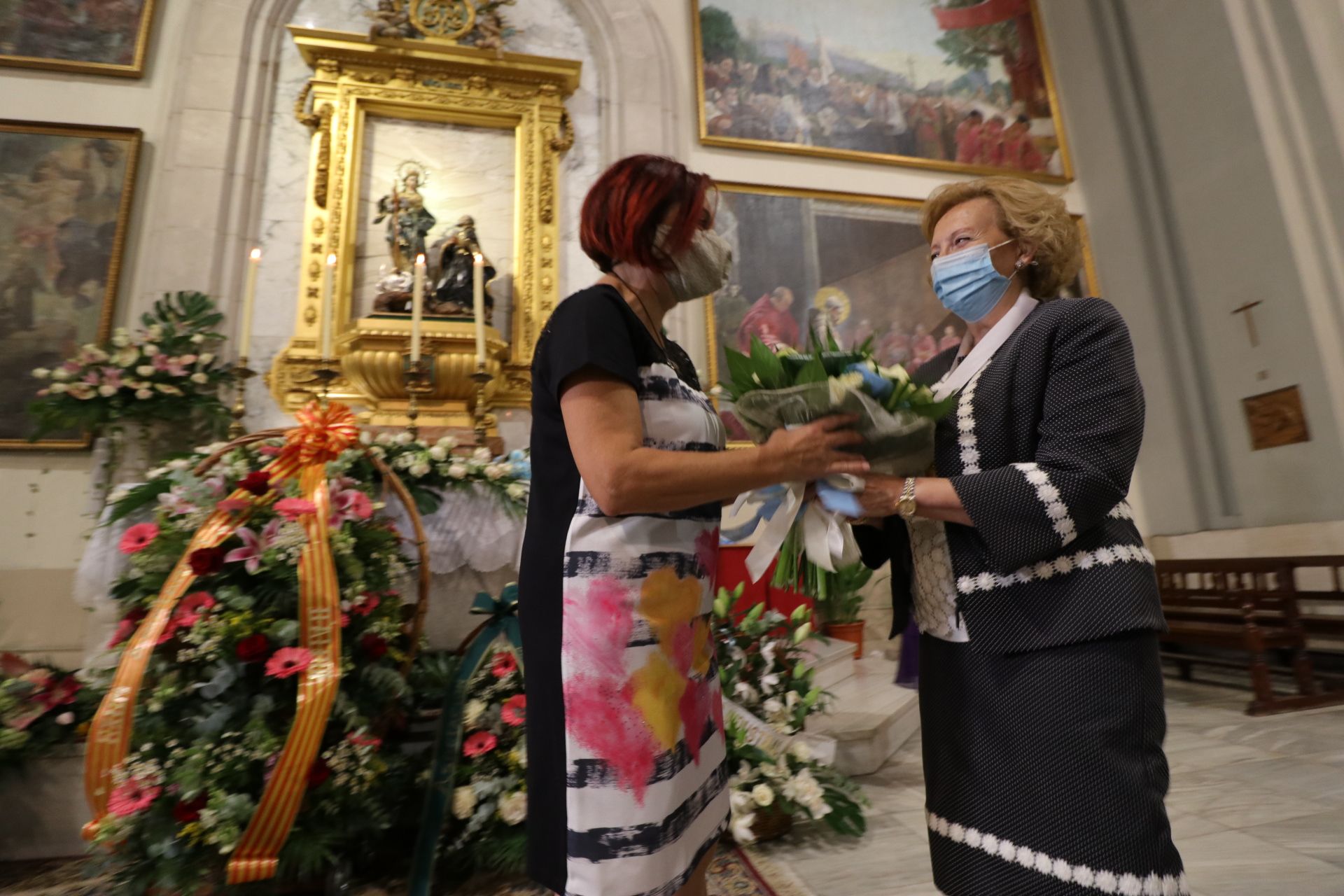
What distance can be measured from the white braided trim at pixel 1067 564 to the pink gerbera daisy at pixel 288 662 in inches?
63.3

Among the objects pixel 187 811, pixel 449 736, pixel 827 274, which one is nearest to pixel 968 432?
pixel 449 736

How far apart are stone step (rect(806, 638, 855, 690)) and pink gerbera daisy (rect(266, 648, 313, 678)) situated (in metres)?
2.57

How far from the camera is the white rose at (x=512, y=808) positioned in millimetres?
2043

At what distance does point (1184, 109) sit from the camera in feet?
19.7

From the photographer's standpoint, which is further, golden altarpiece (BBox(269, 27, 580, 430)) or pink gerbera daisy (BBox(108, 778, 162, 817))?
golden altarpiece (BBox(269, 27, 580, 430))

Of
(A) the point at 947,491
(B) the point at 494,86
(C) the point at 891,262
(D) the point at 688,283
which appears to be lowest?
(A) the point at 947,491

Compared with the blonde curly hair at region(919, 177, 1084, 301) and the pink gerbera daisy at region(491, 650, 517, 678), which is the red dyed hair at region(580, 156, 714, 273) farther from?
the pink gerbera daisy at region(491, 650, 517, 678)

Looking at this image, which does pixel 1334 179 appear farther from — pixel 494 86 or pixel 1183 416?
pixel 494 86

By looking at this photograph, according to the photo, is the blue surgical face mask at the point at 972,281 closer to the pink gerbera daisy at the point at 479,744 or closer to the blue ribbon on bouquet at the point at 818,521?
the blue ribbon on bouquet at the point at 818,521

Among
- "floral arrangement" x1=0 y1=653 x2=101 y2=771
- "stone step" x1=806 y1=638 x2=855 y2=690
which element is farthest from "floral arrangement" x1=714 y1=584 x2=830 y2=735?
"floral arrangement" x1=0 y1=653 x2=101 y2=771

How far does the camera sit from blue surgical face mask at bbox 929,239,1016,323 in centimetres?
144

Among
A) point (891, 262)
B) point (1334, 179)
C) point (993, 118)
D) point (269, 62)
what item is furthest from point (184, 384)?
point (1334, 179)

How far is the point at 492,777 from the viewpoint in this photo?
2137 mm

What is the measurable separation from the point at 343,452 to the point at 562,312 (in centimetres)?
137
